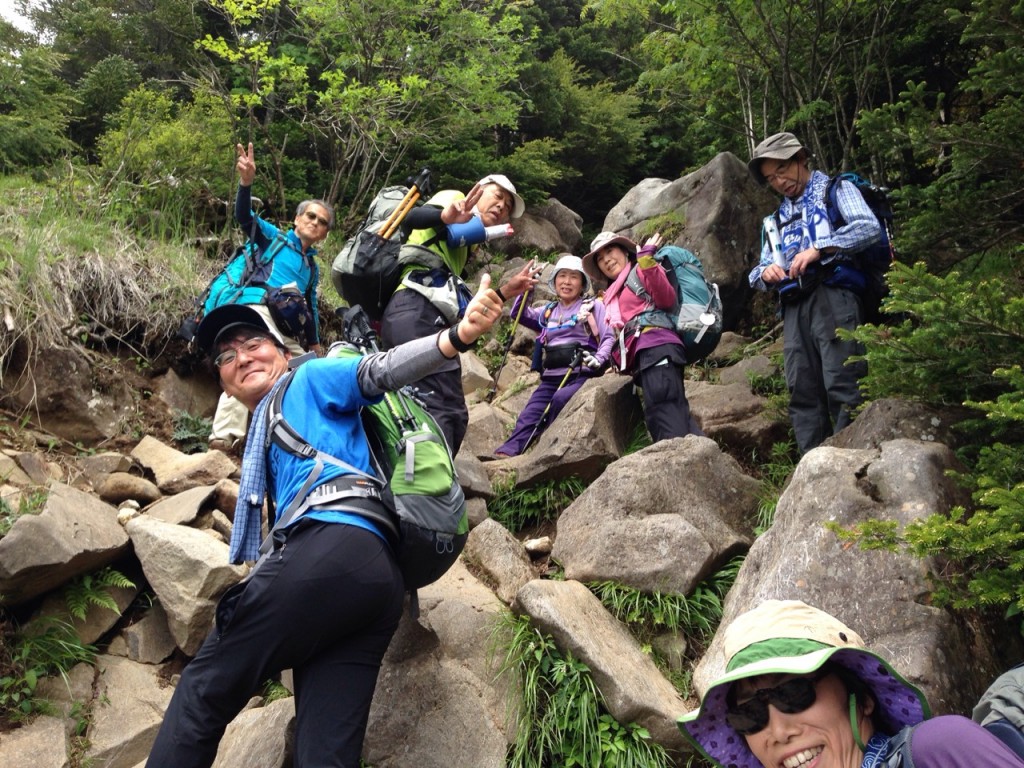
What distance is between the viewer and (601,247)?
732cm

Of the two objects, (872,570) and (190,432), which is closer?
(872,570)

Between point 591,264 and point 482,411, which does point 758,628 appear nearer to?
point 591,264

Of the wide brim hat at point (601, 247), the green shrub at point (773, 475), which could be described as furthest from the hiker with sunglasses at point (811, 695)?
the wide brim hat at point (601, 247)

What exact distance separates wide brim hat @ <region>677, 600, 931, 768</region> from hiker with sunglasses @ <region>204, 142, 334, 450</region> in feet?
17.7

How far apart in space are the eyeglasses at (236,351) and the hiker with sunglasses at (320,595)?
1.42 ft

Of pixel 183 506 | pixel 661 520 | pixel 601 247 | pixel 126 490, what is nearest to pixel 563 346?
pixel 601 247

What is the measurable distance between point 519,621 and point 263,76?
909 centimetres

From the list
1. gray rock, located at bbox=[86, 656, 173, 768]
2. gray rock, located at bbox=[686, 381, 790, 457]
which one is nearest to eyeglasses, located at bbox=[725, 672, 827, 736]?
gray rock, located at bbox=[86, 656, 173, 768]

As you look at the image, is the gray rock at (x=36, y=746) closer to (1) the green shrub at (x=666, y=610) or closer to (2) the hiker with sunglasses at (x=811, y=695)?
(1) the green shrub at (x=666, y=610)

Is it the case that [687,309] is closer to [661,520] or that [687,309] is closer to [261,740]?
[661,520]

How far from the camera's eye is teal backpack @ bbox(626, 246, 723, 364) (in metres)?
6.64

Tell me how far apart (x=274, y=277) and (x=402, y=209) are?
2.23 m

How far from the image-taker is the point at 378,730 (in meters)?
4.04

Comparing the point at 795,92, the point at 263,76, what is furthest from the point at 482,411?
the point at 263,76
